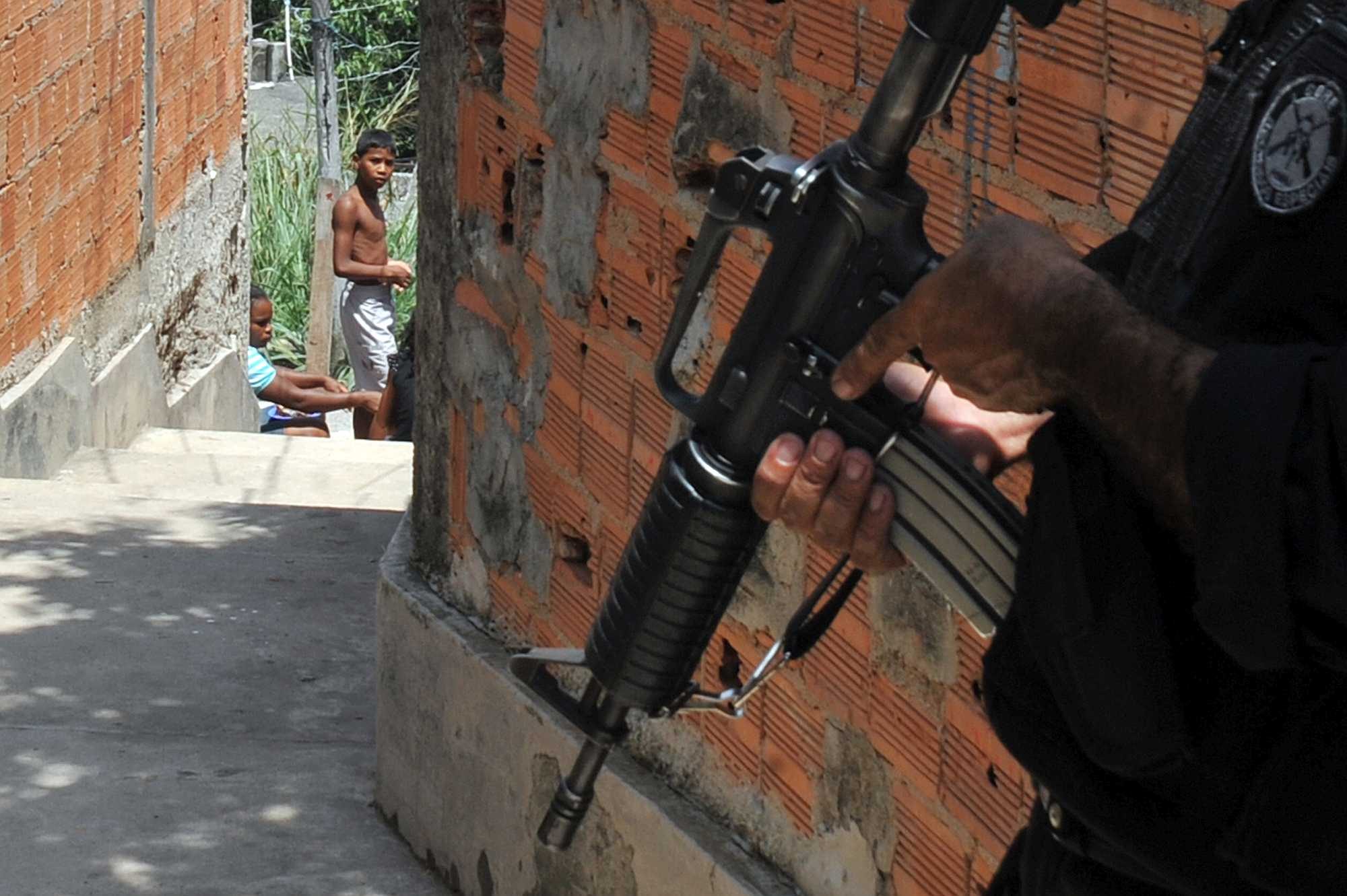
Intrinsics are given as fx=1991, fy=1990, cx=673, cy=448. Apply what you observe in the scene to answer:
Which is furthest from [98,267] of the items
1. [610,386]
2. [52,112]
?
[610,386]

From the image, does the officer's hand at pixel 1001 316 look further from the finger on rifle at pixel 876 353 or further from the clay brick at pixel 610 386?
the clay brick at pixel 610 386

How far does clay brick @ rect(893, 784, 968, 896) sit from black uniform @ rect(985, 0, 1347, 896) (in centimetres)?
86

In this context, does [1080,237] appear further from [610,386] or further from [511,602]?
[511,602]

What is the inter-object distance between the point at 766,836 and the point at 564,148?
3.92 feet

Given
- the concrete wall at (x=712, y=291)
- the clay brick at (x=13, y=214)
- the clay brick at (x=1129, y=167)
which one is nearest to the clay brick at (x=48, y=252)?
the clay brick at (x=13, y=214)

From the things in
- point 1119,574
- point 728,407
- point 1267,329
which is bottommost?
point 728,407

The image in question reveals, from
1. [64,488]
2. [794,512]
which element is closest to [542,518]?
[794,512]

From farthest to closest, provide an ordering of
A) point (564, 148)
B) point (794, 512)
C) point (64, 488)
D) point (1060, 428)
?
1. point (64, 488)
2. point (564, 148)
3. point (794, 512)
4. point (1060, 428)

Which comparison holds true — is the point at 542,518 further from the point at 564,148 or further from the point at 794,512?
the point at 794,512

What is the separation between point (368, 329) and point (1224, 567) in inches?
414

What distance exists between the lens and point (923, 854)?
2.46 m

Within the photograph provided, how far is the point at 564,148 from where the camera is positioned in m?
3.31

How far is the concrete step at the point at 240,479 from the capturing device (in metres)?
8.02

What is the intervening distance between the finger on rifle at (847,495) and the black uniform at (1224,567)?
0.50ft
